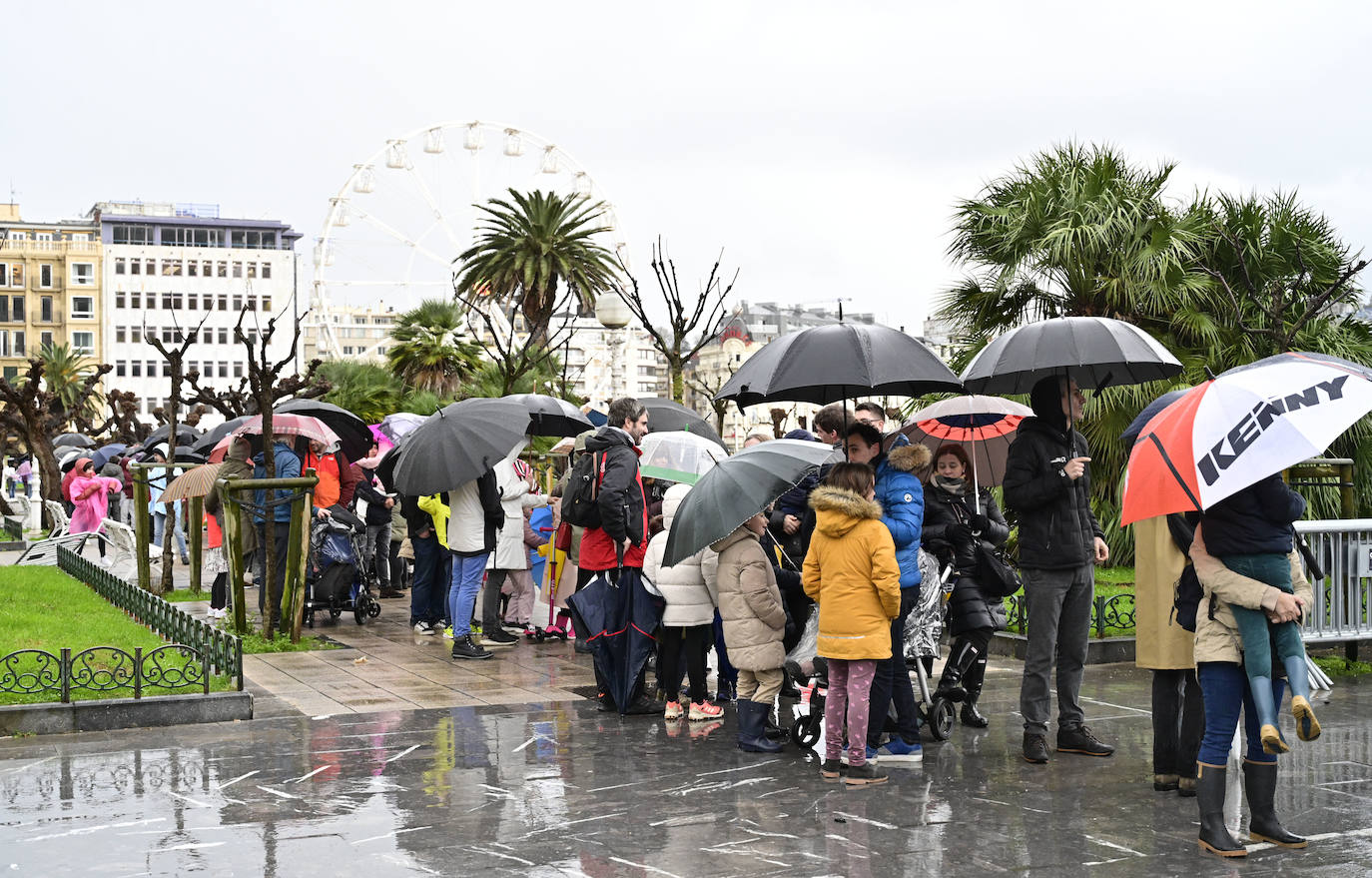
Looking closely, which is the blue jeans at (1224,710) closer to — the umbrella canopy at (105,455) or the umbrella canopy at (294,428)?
the umbrella canopy at (294,428)

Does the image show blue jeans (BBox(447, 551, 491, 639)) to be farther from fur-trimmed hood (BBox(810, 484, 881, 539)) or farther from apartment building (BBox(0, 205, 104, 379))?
apartment building (BBox(0, 205, 104, 379))

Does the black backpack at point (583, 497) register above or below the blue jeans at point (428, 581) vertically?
above

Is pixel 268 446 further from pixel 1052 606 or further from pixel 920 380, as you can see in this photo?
pixel 1052 606

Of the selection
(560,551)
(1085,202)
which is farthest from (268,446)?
(1085,202)

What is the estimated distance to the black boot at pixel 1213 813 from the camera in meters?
5.54

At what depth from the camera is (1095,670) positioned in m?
10.4

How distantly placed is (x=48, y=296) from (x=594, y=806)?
118303 millimetres

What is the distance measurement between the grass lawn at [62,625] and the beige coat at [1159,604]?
5554mm

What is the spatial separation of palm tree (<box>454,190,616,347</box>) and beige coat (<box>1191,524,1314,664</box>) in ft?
→ 128

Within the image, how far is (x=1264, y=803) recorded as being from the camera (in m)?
5.70

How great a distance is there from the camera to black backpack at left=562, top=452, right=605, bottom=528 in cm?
927

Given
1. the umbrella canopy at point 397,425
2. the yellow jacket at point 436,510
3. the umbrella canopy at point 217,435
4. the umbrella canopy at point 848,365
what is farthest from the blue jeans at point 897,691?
the umbrella canopy at point 217,435

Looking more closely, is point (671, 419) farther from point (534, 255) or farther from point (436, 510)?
point (534, 255)

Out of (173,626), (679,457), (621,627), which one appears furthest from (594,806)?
(173,626)
